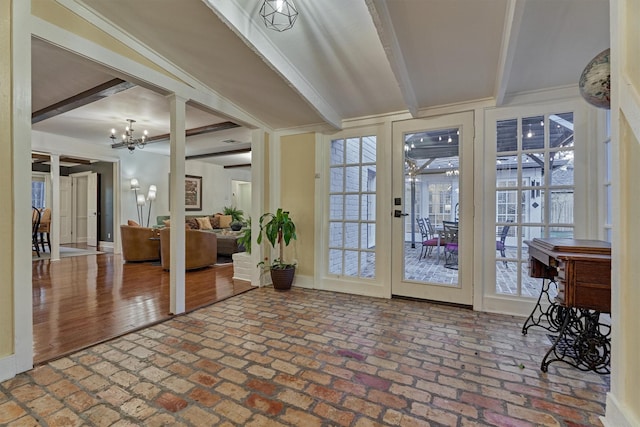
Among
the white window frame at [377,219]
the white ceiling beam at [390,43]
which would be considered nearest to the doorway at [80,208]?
the white window frame at [377,219]

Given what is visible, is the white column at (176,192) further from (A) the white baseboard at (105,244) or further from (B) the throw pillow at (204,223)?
(A) the white baseboard at (105,244)

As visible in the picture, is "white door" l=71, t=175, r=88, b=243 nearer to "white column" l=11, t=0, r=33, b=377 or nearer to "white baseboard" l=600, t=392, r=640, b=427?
"white column" l=11, t=0, r=33, b=377

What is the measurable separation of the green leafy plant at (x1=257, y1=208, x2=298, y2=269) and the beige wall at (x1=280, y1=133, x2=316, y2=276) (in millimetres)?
124

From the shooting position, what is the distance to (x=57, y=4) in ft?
6.40

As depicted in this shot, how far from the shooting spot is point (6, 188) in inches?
66.7

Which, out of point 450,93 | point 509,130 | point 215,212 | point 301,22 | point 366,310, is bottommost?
point 366,310

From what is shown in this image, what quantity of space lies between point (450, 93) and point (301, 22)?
5.34ft

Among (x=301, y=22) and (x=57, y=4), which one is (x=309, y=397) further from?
(x=57, y=4)

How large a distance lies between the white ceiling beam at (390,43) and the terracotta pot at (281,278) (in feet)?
7.94

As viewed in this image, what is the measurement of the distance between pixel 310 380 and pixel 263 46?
243 centimetres

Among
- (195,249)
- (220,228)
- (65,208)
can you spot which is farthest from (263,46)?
(65,208)

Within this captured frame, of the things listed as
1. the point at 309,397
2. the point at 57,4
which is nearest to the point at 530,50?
the point at 309,397

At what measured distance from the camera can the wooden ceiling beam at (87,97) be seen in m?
3.23

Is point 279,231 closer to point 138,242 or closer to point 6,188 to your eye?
point 6,188
